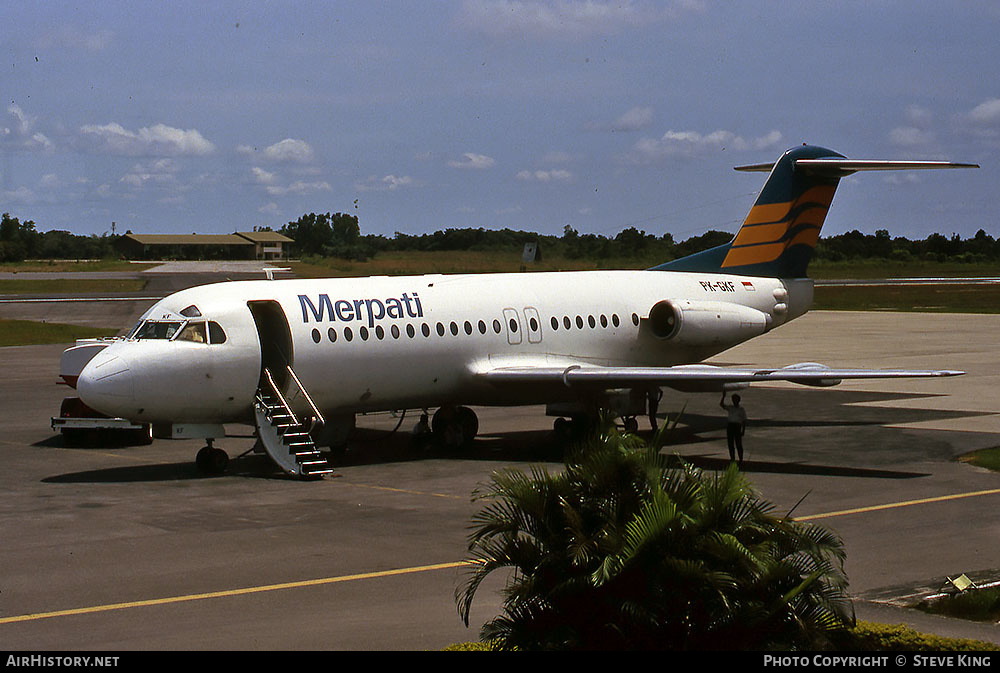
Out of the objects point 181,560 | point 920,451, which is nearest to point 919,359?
point 920,451

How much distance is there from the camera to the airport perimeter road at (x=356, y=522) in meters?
13.3

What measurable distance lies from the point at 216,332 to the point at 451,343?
526 centimetres

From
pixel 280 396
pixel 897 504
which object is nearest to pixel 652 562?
pixel 897 504

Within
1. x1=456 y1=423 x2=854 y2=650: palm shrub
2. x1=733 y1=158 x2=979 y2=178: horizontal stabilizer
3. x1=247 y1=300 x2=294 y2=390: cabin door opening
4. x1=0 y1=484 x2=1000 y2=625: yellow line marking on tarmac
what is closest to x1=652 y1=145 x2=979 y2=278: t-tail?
x1=733 y1=158 x2=979 y2=178: horizontal stabilizer

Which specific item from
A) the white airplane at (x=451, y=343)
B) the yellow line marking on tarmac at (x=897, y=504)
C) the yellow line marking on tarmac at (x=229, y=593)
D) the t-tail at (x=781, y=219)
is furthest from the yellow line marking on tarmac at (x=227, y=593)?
the t-tail at (x=781, y=219)

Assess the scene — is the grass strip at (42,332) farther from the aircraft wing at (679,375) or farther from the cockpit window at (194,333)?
the cockpit window at (194,333)

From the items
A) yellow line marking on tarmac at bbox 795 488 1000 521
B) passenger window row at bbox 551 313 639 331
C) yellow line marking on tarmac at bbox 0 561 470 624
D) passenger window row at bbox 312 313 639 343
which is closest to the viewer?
yellow line marking on tarmac at bbox 0 561 470 624

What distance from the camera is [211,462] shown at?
24016 millimetres

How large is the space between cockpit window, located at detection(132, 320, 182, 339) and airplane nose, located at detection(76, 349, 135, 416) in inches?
40.3

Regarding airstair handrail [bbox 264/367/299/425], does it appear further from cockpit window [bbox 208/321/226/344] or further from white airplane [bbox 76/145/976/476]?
cockpit window [bbox 208/321/226/344]

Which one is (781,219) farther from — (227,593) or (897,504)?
(227,593)

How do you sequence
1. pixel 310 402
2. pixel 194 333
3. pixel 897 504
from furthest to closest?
pixel 310 402 < pixel 194 333 < pixel 897 504

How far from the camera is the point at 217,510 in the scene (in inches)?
800

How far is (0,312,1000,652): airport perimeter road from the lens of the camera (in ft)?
43.8
